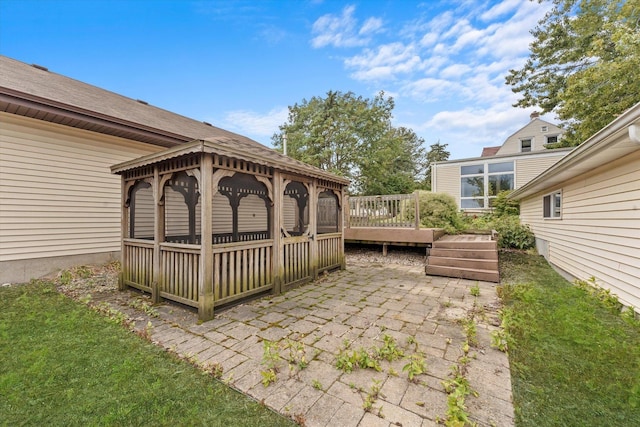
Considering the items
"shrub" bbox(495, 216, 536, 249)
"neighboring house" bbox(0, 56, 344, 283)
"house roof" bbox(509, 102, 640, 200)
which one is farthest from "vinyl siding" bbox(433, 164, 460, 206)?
"neighboring house" bbox(0, 56, 344, 283)

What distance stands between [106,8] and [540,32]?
52.7ft

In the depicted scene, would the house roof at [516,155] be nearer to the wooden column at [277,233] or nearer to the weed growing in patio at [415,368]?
the wooden column at [277,233]

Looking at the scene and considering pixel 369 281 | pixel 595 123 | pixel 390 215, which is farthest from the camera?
pixel 595 123

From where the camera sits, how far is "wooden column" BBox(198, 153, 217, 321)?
11.0 ft

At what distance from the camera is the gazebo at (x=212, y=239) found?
3.41 meters

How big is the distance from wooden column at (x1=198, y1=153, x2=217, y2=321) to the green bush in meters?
6.86

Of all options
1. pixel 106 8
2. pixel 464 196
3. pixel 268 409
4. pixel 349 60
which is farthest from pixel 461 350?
pixel 464 196

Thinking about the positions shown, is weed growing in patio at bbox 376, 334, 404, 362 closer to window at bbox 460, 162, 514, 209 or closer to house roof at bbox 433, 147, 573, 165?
window at bbox 460, 162, 514, 209

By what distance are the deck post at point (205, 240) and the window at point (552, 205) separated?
779cm

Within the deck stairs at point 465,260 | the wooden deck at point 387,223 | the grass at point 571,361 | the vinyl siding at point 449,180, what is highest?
the vinyl siding at point 449,180

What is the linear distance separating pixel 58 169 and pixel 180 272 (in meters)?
4.16

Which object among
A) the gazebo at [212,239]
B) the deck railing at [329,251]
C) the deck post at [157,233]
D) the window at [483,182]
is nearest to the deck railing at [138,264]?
the gazebo at [212,239]

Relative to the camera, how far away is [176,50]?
9.60m

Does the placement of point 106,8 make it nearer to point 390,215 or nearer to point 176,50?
point 176,50
